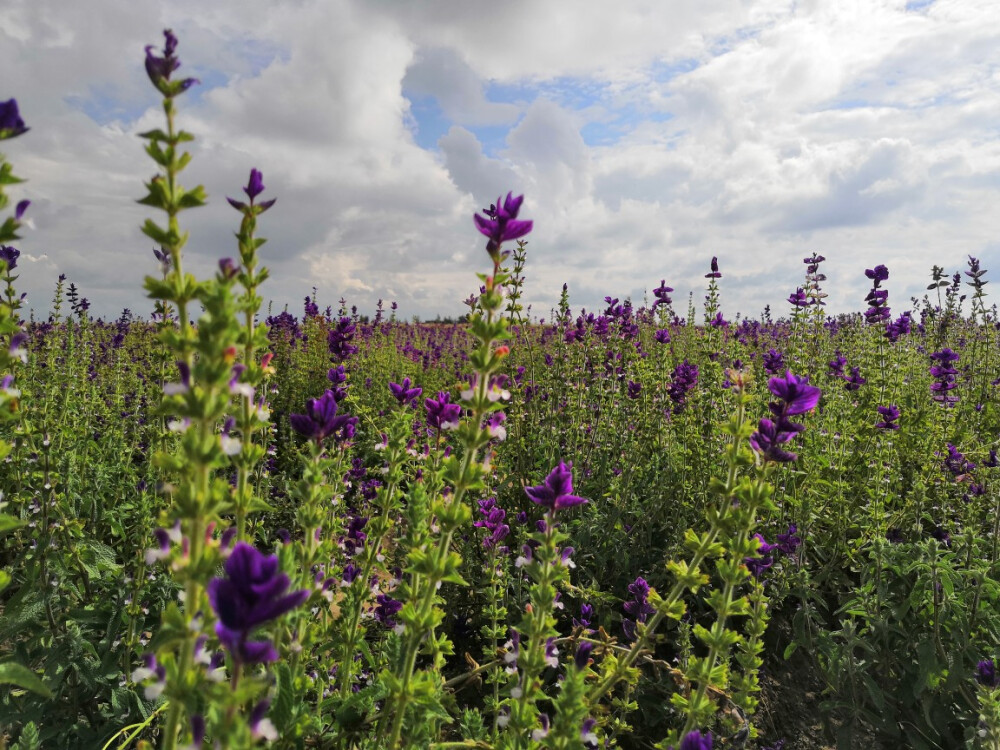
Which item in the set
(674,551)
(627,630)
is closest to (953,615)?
(674,551)

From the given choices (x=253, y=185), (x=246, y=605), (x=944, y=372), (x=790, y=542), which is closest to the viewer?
(x=246, y=605)

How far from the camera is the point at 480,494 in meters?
6.40

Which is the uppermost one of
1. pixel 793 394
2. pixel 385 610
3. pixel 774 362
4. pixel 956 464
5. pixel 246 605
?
pixel 774 362

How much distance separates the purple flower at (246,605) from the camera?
1.26 meters

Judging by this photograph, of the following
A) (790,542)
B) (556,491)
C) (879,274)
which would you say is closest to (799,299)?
(879,274)

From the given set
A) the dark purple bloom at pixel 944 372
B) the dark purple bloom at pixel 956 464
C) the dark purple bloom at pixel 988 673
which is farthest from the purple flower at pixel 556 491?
the dark purple bloom at pixel 944 372

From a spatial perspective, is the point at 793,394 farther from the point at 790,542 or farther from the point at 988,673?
the point at 790,542

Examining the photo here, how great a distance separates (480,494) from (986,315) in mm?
10277

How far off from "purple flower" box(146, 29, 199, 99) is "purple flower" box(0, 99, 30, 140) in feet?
1.36

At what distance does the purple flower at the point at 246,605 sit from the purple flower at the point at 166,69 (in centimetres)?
146

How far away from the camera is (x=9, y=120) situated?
1.74 m

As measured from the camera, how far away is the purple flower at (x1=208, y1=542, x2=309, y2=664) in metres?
1.26

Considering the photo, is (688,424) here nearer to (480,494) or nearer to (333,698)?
(480,494)

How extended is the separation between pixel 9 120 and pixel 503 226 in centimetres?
163
